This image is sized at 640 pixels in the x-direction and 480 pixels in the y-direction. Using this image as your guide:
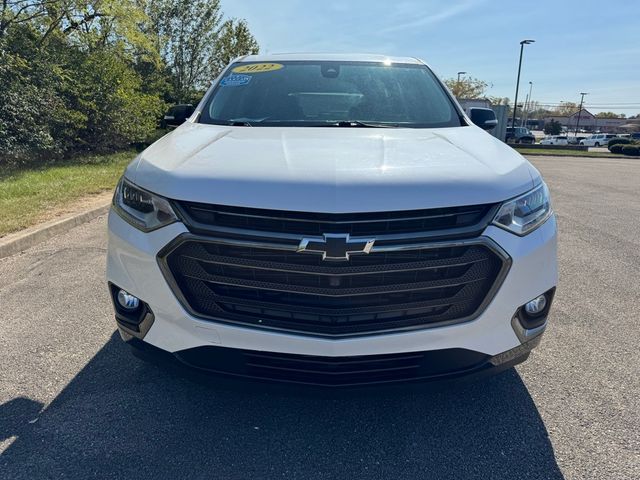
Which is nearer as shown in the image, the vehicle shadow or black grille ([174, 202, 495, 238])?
black grille ([174, 202, 495, 238])

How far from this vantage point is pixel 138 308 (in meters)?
2.20

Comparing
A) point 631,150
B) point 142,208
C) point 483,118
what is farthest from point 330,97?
point 631,150

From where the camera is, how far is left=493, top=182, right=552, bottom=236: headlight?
206 cm

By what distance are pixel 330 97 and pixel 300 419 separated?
2239mm

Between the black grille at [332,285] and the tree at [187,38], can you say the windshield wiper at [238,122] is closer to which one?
the black grille at [332,285]

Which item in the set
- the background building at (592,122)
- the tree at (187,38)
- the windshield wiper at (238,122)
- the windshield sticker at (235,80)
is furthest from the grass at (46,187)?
the background building at (592,122)

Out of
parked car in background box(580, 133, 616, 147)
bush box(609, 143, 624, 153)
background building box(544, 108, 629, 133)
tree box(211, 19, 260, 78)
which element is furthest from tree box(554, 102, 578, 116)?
tree box(211, 19, 260, 78)

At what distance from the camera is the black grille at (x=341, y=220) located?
6.21 feet

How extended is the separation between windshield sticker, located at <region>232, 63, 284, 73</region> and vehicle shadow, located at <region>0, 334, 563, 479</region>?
8.00 feet

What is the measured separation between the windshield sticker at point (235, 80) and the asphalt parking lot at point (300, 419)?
1998 millimetres

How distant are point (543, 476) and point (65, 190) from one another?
7.90 m

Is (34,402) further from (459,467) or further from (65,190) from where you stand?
(65,190)

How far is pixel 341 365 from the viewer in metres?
2.04

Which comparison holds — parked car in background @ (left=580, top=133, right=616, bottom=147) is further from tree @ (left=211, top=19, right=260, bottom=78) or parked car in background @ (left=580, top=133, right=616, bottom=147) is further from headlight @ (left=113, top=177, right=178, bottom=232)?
headlight @ (left=113, top=177, right=178, bottom=232)
